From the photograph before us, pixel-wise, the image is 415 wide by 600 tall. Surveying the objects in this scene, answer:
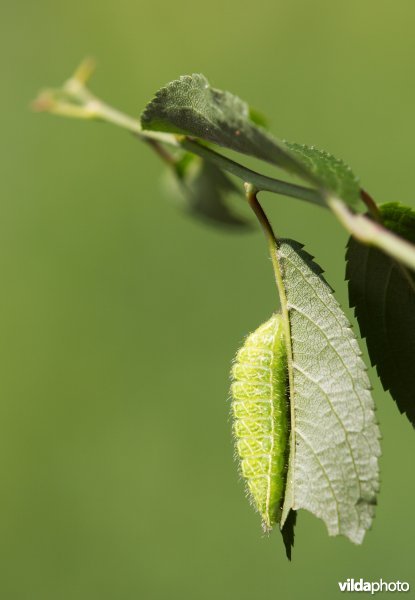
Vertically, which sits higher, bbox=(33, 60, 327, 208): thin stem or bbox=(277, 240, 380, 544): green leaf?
bbox=(33, 60, 327, 208): thin stem

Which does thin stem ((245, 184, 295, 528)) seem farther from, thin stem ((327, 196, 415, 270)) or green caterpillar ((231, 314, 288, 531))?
thin stem ((327, 196, 415, 270))

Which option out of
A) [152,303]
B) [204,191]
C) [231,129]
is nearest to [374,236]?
[231,129]

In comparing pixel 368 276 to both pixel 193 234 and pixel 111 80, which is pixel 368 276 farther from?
pixel 111 80

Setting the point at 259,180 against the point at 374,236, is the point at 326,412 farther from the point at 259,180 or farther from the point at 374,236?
the point at 374,236

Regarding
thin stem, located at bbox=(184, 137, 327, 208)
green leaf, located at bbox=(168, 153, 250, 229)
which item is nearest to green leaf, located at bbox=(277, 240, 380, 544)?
thin stem, located at bbox=(184, 137, 327, 208)

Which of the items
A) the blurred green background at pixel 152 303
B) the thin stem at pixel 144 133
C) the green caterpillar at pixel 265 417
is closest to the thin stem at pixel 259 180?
the thin stem at pixel 144 133

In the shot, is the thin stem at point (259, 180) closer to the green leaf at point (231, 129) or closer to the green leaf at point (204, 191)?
the green leaf at point (231, 129)
